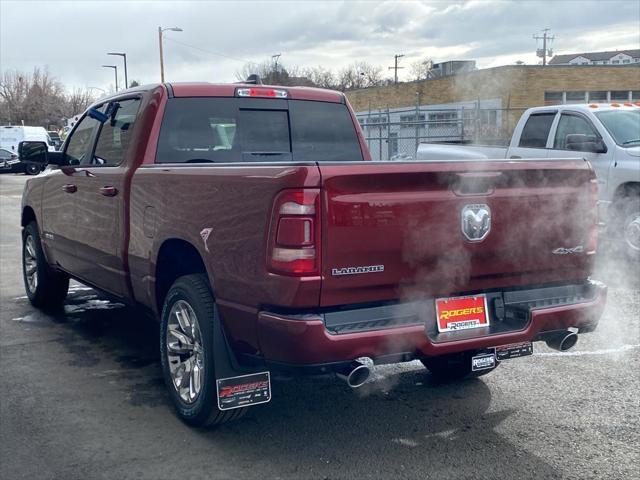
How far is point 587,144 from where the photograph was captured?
31.6 feet

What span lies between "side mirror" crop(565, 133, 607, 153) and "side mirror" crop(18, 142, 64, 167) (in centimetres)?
612

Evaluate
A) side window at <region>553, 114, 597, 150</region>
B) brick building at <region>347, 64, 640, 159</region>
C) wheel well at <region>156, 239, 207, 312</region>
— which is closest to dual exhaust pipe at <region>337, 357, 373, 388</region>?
Result: wheel well at <region>156, 239, 207, 312</region>

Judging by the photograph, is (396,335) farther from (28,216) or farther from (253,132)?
(28,216)

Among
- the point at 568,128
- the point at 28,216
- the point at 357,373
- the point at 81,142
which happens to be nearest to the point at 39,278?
the point at 28,216

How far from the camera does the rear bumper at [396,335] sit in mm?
3426

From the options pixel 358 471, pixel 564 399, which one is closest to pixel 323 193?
pixel 358 471

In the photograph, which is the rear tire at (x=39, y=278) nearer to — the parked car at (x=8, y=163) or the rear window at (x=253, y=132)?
the rear window at (x=253, y=132)

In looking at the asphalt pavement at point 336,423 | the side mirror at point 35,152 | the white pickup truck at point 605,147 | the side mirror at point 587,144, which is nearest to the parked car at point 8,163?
the white pickup truck at point 605,147

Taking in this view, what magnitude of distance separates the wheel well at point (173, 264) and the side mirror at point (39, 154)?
2.29 metres

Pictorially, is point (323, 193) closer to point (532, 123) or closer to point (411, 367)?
point (411, 367)

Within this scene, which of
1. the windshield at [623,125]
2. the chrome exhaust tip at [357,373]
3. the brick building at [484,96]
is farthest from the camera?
the brick building at [484,96]

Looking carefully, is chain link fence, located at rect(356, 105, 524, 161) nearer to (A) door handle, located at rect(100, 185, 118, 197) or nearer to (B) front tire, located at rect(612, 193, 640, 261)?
(B) front tire, located at rect(612, 193, 640, 261)

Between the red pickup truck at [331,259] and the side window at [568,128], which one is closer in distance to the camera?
the red pickup truck at [331,259]

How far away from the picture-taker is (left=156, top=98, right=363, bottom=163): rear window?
5129 millimetres
